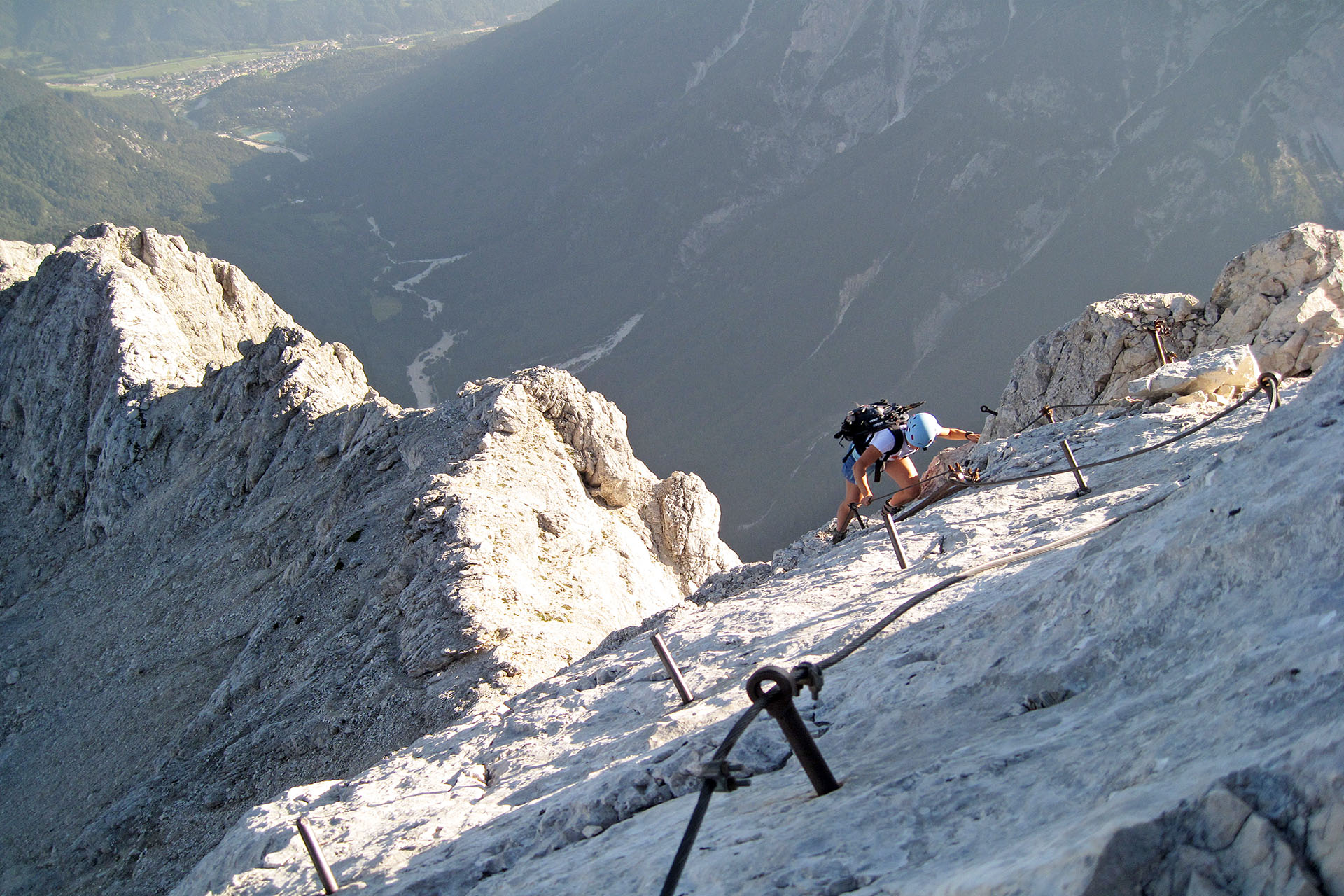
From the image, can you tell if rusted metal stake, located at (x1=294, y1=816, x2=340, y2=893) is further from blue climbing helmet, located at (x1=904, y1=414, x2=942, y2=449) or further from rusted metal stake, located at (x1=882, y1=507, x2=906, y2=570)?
blue climbing helmet, located at (x1=904, y1=414, x2=942, y2=449)

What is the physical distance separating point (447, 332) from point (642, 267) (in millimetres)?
29698

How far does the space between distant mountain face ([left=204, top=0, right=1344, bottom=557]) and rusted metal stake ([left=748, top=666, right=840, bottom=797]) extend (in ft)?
197

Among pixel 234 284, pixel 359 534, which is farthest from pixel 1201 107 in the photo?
pixel 359 534

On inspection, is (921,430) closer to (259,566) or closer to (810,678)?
(810,678)

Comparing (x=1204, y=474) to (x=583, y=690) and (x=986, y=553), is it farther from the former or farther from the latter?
(x=583, y=690)

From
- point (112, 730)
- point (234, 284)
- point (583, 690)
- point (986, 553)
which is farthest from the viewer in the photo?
point (234, 284)

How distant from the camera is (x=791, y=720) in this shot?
14.3 feet

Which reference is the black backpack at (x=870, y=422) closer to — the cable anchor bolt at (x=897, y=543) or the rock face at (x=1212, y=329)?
the cable anchor bolt at (x=897, y=543)

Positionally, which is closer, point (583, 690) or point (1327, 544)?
point (1327, 544)

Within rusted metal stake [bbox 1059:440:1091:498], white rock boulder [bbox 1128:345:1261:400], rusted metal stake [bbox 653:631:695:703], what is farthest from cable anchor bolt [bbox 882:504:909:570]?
white rock boulder [bbox 1128:345:1261:400]

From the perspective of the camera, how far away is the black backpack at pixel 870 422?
13.6 meters

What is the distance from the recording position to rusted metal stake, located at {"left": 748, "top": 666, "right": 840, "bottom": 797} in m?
4.13

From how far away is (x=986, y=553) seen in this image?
9.52 meters

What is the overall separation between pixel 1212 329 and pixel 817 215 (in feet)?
294
